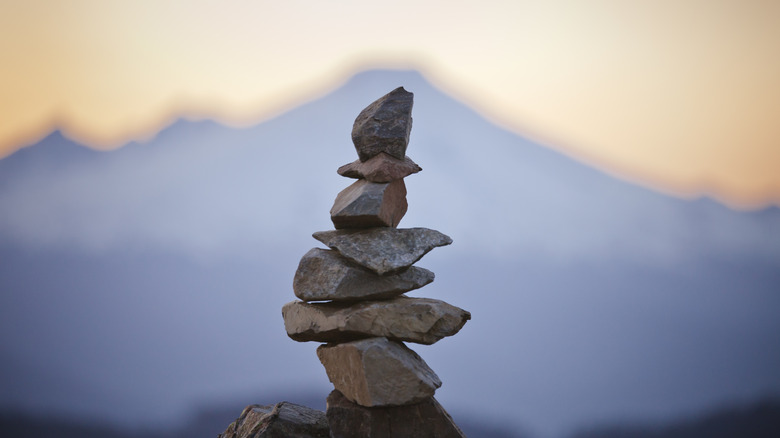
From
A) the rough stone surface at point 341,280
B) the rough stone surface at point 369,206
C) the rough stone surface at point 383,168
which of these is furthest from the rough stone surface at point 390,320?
the rough stone surface at point 383,168

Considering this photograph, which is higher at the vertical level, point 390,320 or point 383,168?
point 383,168

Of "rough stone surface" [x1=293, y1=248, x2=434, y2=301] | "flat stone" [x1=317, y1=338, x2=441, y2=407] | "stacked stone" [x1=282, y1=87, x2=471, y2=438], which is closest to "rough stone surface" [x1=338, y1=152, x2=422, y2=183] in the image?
"stacked stone" [x1=282, y1=87, x2=471, y2=438]

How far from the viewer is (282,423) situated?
648 cm

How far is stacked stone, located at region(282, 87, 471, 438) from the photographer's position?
6051mm

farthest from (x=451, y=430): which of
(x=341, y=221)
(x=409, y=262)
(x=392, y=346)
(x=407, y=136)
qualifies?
(x=407, y=136)

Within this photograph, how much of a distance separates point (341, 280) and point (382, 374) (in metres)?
0.90

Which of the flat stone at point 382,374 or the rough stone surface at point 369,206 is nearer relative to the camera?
the flat stone at point 382,374

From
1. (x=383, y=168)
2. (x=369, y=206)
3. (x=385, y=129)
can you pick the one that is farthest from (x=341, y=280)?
(x=385, y=129)

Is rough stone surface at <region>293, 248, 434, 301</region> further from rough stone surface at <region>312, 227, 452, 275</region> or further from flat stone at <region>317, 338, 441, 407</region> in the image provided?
flat stone at <region>317, 338, 441, 407</region>

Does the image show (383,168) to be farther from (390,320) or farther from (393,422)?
(393,422)

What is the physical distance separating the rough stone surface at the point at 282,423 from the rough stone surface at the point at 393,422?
289 millimetres

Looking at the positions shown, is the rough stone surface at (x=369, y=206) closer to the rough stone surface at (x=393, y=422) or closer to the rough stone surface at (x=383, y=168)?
the rough stone surface at (x=383, y=168)

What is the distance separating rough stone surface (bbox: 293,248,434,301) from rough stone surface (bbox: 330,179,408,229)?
0.38m

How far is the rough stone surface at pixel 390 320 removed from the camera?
6.21 m
